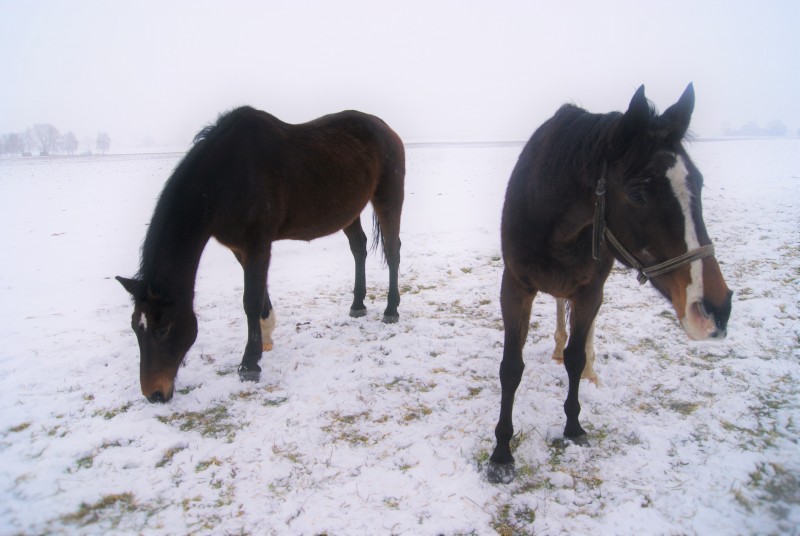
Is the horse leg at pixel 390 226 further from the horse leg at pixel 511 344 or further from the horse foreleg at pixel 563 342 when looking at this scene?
the horse leg at pixel 511 344

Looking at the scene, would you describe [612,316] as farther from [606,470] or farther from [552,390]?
[606,470]

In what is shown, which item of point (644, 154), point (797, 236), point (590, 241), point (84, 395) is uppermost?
point (644, 154)

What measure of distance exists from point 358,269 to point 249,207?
1853mm

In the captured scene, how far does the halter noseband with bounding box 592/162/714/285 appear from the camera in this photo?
6.12 feet

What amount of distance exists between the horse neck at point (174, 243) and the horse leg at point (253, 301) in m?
0.47

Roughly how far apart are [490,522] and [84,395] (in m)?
3.30

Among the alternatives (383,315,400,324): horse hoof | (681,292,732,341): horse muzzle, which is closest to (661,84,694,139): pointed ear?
(681,292,732,341): horse muzzle

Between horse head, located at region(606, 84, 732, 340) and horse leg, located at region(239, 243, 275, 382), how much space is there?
299 centimetres

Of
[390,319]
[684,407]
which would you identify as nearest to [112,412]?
[390,319]

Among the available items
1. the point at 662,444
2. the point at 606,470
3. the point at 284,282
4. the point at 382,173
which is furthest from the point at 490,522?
the point at 284,282

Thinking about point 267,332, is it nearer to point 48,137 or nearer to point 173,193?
point 173,193

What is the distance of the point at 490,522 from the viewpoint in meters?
2.27

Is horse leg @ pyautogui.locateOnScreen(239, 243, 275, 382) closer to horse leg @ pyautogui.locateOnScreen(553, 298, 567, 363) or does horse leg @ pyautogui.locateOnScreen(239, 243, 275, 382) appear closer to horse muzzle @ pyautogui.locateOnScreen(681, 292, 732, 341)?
horse leg @ pyautogui.locateOnScreen(553, 298, 567, 363)

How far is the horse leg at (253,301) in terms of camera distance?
379 cm
